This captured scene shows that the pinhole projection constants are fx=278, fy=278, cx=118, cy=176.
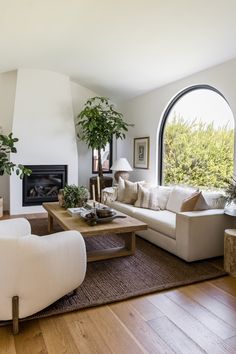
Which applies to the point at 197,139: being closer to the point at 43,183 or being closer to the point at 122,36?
the point at 122,36

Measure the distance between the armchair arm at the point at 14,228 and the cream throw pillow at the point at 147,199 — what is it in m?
2.22

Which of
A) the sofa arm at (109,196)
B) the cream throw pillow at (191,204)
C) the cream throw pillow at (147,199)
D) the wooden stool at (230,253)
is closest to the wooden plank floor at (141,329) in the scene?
the wooden stool at (230,253)

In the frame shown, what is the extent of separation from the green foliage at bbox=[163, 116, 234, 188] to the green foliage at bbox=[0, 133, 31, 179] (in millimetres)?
2682

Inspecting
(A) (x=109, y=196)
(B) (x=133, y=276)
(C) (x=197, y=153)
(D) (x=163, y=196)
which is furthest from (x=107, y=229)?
(C) (x=197, y=153)

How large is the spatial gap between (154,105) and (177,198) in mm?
2091

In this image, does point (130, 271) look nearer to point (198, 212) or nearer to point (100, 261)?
point (100, 261)

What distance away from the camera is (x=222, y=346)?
1808 millimetres

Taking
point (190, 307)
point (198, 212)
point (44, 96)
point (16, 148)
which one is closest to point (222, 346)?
point (190, 307)

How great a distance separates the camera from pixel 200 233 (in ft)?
10.2

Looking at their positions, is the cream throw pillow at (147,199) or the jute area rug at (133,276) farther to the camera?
the cream throw pillow at (147,199)

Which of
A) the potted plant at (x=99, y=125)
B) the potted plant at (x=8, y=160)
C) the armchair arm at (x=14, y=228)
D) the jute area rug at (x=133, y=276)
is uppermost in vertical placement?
the potted plant at (x=99, y=125)

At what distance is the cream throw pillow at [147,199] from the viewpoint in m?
4.29

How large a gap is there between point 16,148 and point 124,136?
7.48 ft

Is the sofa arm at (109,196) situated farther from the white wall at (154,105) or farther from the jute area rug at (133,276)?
the jute area rug at (133,276)
